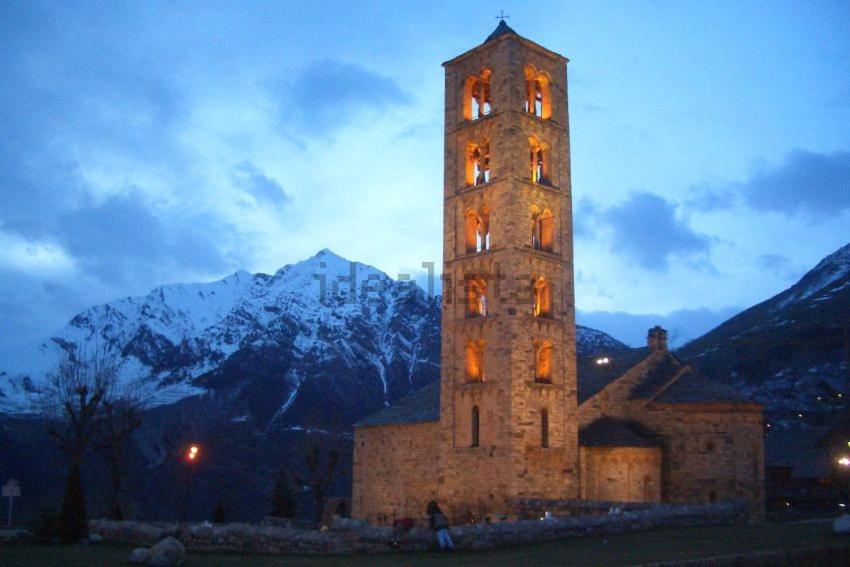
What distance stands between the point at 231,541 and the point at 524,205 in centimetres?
2045

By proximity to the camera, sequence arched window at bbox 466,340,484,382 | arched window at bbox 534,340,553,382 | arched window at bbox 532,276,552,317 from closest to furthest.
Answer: arched window at bbox 534,340,553,382
arched window at bbox 466,340,484,382
arched window at bbox 532,276,552,317

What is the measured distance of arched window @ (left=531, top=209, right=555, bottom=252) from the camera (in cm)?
3769

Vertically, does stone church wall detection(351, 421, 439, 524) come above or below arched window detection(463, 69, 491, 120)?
below

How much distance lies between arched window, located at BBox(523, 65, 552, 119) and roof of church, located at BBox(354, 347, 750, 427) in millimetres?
12250

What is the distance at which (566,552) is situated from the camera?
19797mm

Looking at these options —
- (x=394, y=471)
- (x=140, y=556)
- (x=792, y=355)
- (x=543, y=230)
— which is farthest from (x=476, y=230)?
(x=792, y=355)

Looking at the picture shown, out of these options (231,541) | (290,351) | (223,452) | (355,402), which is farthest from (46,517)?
(290,351)

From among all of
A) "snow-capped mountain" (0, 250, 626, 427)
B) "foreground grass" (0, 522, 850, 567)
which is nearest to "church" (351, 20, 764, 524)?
"foreground grass" (0, 522, 850, 567)

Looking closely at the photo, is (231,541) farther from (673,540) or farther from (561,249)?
(561,249)

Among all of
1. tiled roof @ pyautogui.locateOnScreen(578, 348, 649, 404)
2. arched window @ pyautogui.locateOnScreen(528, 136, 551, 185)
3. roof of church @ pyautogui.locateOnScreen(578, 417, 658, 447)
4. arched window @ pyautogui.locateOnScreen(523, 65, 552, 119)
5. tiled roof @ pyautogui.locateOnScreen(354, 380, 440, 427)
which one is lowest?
roof of church @ pyautogui.locateOnScreen(578, 417, 658, 447)

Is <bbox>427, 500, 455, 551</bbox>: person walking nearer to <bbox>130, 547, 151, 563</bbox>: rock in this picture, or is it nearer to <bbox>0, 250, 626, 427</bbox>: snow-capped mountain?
<bbox>130, 547, 151, 563</bbox>: rock

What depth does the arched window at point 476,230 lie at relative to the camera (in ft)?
124

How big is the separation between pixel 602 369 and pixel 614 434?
17.9 ft

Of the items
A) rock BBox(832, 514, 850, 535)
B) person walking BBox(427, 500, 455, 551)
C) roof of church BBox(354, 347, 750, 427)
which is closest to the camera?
person walking BBox(427, 500, 455, 551)
